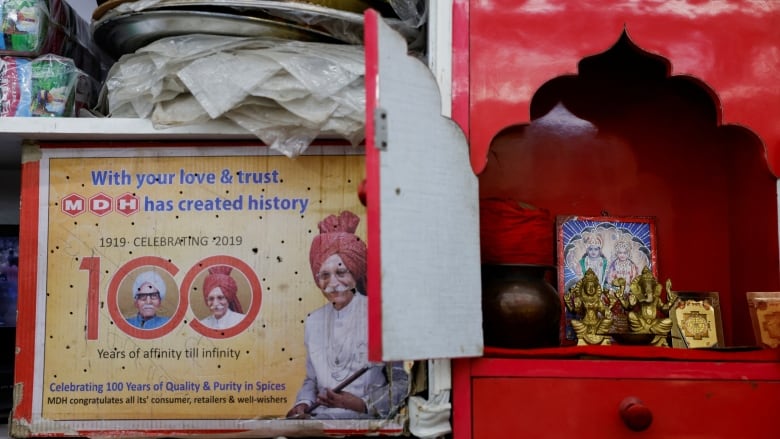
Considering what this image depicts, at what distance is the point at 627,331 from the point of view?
1.81 m

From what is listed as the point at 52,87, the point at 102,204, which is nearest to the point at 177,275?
the point at 102,204

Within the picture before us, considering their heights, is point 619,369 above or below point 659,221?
below

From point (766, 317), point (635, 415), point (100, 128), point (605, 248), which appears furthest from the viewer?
point (605, 248)

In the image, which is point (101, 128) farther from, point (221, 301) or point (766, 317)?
point (766, 317)

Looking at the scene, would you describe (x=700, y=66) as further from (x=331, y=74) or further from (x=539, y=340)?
(x=331, y=74)

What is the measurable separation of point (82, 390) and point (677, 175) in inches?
58.1

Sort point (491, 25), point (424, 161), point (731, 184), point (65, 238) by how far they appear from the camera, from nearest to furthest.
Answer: point (424, 161) < point (491, 25) < point (65, 238) < point (731, 184)

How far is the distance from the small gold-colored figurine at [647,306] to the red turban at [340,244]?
59 cm

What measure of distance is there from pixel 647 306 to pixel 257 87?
0.98m

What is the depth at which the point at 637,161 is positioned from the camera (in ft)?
6.63

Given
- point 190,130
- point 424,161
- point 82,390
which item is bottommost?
point 82,390

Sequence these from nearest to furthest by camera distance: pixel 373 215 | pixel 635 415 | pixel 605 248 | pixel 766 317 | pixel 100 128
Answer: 1. pixel 373 215
2. pixel 635 415
3. pixel 766 317
4. pixel 100 128
5. pixel 605 248

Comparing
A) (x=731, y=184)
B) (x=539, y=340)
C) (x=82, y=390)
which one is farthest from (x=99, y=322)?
(x=731, y=184)

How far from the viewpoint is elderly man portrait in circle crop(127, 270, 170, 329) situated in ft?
5.89
